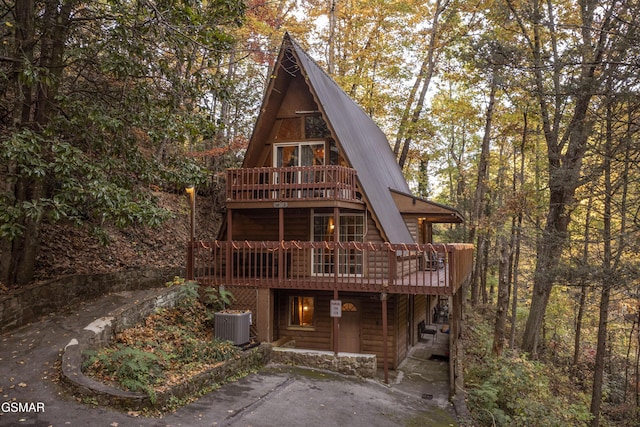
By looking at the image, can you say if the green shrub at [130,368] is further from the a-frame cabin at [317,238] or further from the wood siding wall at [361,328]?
the wood siding wall at [361,328]

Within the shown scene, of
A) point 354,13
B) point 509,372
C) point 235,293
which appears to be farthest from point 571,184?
point 354,13

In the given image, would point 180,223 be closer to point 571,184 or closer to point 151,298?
point 151,298

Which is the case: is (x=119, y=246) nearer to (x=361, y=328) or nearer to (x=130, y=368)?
(x=130, y=368)

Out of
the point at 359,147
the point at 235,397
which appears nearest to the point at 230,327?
the point at 235,397

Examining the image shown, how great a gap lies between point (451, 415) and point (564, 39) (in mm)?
17025

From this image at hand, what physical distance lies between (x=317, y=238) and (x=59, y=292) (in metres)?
7.88

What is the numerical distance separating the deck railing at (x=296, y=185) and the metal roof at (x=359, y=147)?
0.63m

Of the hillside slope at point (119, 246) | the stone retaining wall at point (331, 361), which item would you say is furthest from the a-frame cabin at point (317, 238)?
the hillside slope at point (119, 246)

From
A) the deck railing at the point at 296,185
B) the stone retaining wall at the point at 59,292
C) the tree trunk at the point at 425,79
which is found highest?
the tree trunk at the point at 425,79

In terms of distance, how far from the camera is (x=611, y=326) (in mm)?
24391

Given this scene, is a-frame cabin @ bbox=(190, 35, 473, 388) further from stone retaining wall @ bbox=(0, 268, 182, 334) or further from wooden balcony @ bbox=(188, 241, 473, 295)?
stone retaining wall @ bbox=(0, 268, 182, 334)

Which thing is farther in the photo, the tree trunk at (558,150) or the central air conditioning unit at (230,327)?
the tree trunk at (558,150)

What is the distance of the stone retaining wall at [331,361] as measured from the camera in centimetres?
1207

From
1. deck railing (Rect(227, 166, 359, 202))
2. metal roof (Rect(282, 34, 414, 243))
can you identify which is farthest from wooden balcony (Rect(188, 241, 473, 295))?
deck railing (Rect(227, 166, 359, 202))
